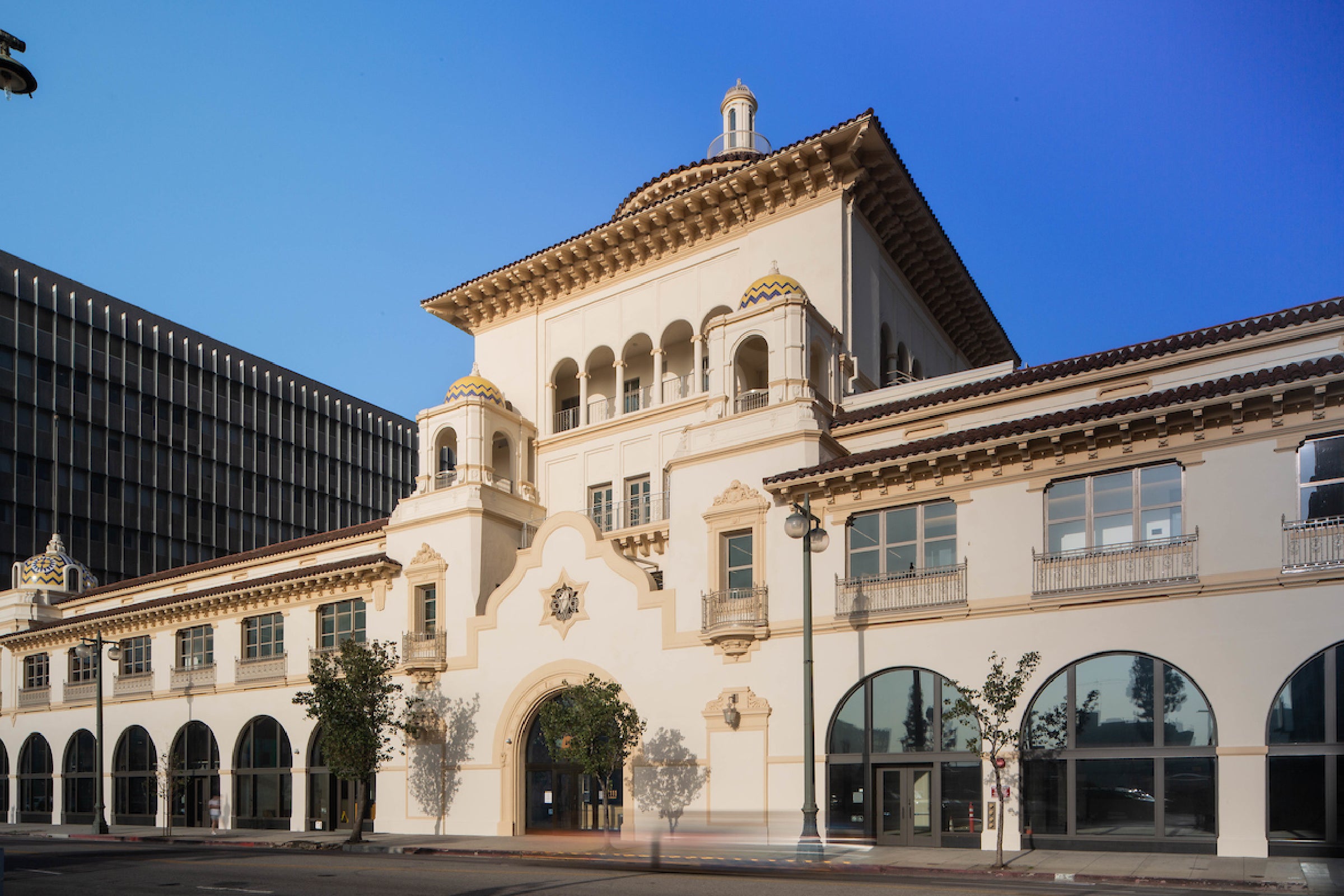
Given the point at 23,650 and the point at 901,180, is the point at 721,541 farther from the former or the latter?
the point at 23,650

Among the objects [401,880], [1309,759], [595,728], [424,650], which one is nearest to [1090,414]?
[1309,759]

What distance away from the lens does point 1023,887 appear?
16984mm

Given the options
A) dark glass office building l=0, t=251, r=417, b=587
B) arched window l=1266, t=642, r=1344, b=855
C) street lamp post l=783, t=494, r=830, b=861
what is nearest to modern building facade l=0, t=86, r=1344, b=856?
arched window l=1266, t=642, r=1344, b=855

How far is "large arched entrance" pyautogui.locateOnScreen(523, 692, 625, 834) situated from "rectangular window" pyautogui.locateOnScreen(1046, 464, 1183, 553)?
1441 cm

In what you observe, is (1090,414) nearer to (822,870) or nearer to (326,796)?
(822,870)

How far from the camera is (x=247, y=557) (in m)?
45.2

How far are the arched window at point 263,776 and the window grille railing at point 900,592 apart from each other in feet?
75.0

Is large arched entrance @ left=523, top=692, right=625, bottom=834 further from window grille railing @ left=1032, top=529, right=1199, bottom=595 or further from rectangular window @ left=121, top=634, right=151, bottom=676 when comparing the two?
rectangular window @ left=121, top=634, right=151, bottom=676

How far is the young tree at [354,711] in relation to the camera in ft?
107

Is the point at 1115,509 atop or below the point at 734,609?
atop

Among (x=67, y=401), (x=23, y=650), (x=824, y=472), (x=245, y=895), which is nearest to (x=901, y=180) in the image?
(x=824, y=472)

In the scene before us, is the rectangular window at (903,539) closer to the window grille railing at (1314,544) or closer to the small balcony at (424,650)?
the window grille railing at (1314,544)

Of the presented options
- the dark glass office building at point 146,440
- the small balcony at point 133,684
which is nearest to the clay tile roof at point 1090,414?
the small balcony at point 133,684

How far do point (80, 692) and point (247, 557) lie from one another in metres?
10.5
